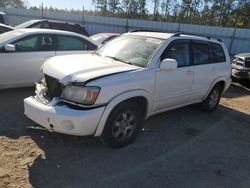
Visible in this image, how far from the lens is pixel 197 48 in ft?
19.7

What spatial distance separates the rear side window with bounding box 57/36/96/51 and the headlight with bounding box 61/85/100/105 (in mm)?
3324

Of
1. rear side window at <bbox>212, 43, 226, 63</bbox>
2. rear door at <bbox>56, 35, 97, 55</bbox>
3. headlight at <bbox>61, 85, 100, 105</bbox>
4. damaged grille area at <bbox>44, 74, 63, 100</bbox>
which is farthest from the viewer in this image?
rear door at <bbox>56, 35, 97, 55</bbox>

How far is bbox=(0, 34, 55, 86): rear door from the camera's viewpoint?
630cm

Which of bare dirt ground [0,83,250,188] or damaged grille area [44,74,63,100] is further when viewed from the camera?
damaged grille area [44,74,63,100]

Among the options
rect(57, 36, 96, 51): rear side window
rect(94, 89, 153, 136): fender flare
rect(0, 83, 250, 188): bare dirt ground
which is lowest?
rect(0, 83, 250, 188): bare dirt ground

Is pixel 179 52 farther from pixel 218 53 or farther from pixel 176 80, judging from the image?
pixel 218 53

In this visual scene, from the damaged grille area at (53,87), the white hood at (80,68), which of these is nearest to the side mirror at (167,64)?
the white hood at (80,68)

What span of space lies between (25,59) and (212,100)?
164 inches

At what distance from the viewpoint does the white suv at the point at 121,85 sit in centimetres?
400

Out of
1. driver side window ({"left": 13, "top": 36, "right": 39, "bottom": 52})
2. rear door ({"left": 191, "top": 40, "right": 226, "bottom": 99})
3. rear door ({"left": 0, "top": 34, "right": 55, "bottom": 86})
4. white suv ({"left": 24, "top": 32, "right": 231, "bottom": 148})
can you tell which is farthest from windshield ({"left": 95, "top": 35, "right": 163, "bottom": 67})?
driver side window ({"left": 13, "top": 36, "right": 39, "bottom": 52})

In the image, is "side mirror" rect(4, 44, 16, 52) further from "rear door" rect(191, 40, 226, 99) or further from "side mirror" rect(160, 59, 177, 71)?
"rear door" rect(191, 40, 226, 99)

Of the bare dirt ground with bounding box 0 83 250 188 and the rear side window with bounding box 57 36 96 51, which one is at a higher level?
the rear side window with bounding box 57 36 96 51

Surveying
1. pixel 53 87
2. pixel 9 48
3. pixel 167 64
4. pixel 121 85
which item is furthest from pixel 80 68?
pixel 9 48

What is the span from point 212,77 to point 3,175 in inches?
177
